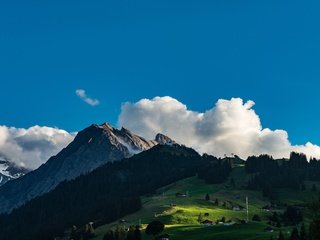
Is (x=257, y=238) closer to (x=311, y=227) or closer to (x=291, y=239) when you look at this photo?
(x=291, y=239)

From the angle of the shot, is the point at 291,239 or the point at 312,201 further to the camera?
the point at 291,239

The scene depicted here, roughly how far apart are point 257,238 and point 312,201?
130823 millimetres

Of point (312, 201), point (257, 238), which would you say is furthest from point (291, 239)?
point (312, 201)

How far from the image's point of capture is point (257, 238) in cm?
19825

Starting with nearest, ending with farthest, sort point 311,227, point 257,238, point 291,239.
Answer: point 311,227
point 291,239
point 257,238

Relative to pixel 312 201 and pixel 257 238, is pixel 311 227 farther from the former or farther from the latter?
pixel 257 238

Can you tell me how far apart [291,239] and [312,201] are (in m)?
101

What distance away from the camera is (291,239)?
168 meters

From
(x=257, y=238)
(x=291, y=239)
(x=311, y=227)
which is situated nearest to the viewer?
(x=311, y=227)

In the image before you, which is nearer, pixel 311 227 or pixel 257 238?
pixel 311 227

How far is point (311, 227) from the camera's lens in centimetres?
7075

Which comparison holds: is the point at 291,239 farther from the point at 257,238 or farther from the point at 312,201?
the point at 312,201

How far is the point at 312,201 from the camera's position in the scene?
236ft

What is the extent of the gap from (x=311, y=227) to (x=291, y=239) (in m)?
101
